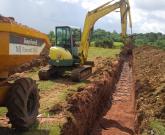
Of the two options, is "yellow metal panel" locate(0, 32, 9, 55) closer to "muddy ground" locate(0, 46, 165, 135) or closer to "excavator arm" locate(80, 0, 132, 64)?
"muddy ground" locate(0, 46, 165, 135)

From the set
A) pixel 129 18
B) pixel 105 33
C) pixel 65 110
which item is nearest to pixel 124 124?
pixel 65 110

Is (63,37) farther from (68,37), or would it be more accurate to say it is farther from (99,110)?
(99,110)

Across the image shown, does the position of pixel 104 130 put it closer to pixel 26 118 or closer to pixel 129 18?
pixel 26 118

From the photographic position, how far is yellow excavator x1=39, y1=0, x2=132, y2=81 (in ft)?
73.8

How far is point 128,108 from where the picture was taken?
18938mm

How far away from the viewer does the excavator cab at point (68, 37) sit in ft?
75.2

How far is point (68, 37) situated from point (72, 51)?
2.74ft

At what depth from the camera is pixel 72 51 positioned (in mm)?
23516

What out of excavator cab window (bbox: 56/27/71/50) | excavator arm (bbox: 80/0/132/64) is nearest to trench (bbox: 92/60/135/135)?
excavator arm (bbox: 80/0/132/64)

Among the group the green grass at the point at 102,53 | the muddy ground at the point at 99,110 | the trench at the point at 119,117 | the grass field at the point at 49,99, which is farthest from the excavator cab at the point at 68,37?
the green grass at the point at 102,53

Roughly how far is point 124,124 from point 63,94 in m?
2.49

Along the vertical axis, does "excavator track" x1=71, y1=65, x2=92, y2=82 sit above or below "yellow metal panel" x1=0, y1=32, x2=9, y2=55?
below

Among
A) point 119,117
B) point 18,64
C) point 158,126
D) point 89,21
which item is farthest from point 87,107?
point 89,21

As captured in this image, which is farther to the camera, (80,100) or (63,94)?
(63,94)
